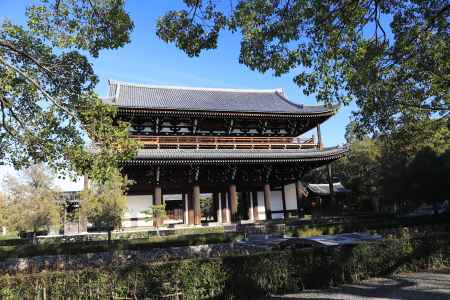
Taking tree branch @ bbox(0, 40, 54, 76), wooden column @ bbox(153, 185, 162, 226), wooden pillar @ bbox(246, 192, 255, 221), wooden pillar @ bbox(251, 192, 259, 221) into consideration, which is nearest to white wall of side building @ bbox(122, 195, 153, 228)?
wooden column @ bbox(153, 185, 162, 226)

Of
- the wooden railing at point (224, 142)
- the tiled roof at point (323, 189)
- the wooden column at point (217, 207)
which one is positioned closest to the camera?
the wooden railing at point (224, 142)

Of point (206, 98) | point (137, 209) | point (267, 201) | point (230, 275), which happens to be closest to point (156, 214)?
point (137, 209)

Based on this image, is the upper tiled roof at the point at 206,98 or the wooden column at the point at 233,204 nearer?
the wooden column at the point at 233,204

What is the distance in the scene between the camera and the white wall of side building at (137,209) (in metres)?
21.2

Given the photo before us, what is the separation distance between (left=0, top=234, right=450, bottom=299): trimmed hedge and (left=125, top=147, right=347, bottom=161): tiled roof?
1216 cm

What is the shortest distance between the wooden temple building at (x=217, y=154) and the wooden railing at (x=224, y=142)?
0.06m

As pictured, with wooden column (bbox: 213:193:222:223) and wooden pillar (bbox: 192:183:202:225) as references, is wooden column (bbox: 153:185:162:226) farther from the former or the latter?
wooden column (bbox: 213:193:222:223)

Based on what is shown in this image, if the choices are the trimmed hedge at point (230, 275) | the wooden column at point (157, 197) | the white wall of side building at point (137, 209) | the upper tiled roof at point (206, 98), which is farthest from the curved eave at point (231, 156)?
the trimmed hedge at point (230, 275)

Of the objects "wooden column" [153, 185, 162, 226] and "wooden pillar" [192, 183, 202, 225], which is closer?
"wooden column" [153, 185, 162, 226]

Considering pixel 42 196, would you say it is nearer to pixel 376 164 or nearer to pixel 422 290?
pixel 422 290

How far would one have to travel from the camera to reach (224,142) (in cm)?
2198

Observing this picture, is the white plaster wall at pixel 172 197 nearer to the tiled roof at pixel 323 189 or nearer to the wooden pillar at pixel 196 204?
the wooden pillar at pixel 196 204

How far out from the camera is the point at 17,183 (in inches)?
1425

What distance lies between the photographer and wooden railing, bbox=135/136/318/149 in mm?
20375
